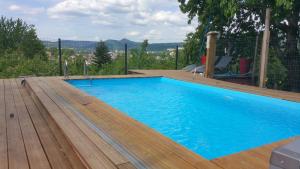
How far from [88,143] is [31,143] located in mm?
623

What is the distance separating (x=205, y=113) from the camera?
5.63 m

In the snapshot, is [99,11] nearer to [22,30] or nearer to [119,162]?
[119,162]

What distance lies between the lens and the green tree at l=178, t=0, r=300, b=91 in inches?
328

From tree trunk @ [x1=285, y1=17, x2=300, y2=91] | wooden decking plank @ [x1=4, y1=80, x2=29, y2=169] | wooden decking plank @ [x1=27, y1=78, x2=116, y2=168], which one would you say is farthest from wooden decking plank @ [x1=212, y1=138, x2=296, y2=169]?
tree trunk @ [x1=285, y1=17, x2=300, y2=91]

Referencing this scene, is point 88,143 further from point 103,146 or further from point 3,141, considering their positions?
point 3,141

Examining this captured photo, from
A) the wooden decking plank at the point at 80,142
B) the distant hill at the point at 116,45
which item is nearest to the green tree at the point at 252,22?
the distant hill at the point at 116,45

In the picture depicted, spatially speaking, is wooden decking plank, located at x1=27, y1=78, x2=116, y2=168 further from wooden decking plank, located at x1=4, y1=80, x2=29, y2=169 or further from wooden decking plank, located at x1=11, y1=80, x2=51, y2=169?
wooden decking plank, located at x1=4, y1=80, x2=29, y2=169

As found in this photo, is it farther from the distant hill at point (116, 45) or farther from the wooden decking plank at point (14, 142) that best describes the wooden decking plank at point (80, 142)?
the distant hill at point (116, 45)

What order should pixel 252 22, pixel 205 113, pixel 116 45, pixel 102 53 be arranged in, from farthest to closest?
pixel 102 53 → pixel 116 45 → pixel 252 22 → pixel 205 113

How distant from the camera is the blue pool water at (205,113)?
13.7ft

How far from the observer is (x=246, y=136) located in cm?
434

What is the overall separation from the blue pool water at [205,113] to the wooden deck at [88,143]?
45.4 inches

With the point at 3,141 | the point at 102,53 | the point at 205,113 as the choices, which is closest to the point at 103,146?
the point at 3,141

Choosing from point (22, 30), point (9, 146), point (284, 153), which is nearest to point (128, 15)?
point (9, 146)
